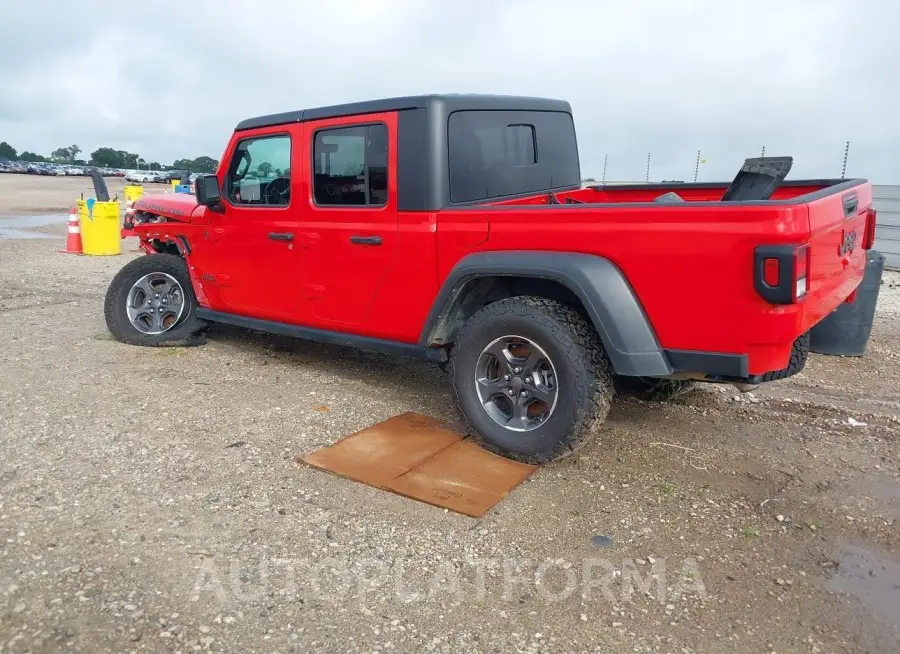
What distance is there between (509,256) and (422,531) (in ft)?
4.62

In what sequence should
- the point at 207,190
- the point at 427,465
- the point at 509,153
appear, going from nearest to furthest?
the point at 427,465 → the point at 509,153 → the point at 207,190

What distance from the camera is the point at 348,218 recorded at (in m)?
4.41

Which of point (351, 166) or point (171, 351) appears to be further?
point (171, 351)

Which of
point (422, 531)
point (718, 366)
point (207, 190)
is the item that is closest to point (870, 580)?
point (718, 366)

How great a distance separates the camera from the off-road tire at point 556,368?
11.6 feet

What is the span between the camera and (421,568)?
2.89 m

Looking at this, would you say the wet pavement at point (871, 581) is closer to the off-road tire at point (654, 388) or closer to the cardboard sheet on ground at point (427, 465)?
the cardboard sheet on ground at point (427, 465)

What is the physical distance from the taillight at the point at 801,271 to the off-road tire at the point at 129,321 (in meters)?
4.55

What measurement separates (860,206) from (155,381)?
179 inches

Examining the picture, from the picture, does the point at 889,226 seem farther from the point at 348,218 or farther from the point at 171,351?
the point at 171,351

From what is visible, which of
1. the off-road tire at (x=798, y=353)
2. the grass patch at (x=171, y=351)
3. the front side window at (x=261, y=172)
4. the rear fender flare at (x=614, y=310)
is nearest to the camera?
the rear fender flare at (x=614, y=310)

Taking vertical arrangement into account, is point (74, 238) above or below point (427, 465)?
above

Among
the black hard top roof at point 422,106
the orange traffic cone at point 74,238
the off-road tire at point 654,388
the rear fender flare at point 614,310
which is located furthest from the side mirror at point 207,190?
the orange traffic cone at point 74,238

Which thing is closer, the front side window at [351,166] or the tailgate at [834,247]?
the tailgate at [834,247]
